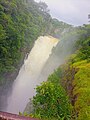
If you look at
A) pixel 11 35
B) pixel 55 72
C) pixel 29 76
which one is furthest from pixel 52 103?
pixel 29 76

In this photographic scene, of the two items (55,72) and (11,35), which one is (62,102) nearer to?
(55,72)

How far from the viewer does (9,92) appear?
176ft

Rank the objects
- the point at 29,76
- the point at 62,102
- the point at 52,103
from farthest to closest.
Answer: the point at 29,76 → the point at 62,102 → the point at 52,103

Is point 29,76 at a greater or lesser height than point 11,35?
lesser

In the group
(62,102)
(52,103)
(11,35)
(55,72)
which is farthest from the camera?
(11,35)

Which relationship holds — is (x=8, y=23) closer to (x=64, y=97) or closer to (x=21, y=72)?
(x=21, y=72)

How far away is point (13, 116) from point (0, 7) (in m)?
40.7

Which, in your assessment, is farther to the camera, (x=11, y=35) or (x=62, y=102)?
(x=11, y=35)

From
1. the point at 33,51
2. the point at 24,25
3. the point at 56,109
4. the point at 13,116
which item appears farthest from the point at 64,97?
the point at 33,51

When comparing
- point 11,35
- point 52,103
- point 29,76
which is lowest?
point 52,103

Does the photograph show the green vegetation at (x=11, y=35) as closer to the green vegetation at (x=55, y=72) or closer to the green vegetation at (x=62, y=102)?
the green vegetation at (x=55, y=72)

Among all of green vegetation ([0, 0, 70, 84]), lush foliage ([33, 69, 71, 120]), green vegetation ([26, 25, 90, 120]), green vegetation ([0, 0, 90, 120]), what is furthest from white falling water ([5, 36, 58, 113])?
lush foliage ([33, 69, 71, 120])

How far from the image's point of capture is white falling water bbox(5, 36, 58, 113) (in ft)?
171

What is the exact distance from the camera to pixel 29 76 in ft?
196
